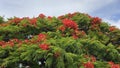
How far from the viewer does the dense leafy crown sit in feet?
52.9

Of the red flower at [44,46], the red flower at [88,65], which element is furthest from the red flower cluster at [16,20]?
the red flower at [88,65]

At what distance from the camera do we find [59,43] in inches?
660

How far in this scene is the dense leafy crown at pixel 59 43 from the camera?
635 inches

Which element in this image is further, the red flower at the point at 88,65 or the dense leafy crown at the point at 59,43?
the red flower at the point at 88,65

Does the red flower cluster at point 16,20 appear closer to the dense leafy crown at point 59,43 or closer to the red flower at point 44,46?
the dense leafy crown at point 59,43

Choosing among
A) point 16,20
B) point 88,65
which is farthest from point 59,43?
point 16,20

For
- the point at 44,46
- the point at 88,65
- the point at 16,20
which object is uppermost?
the point at 16,20

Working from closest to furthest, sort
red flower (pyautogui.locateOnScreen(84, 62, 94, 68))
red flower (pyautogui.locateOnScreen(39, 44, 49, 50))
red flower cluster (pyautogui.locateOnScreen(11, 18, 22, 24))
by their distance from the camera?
1. red flower (pyautogui.locateOnScreen(39, 44, 49, 50))
2. red flower (pyautogui.locateOnScreen(84, 62, 94, 68))
3. red flower cluster (pyautogui.locateOnScreen(11, 18, 22, 24))

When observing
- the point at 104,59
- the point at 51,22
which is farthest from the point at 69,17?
the point at 104,59

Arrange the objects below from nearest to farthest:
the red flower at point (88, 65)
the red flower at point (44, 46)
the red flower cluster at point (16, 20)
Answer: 1. the red flower at point (44, 46)
2. the red flower at point (88, 65)
3. the red flower cluster at point (16, 20)

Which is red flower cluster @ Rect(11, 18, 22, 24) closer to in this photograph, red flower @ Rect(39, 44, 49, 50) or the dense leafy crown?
the dense leafy crown

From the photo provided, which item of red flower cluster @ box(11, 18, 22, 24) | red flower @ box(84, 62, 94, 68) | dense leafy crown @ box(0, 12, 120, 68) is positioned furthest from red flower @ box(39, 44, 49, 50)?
red flower cluster @ box(11, 18, 22, 24)

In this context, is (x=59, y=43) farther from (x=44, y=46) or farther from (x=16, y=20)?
(x=16, y=20)

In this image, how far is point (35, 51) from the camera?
16219mm
